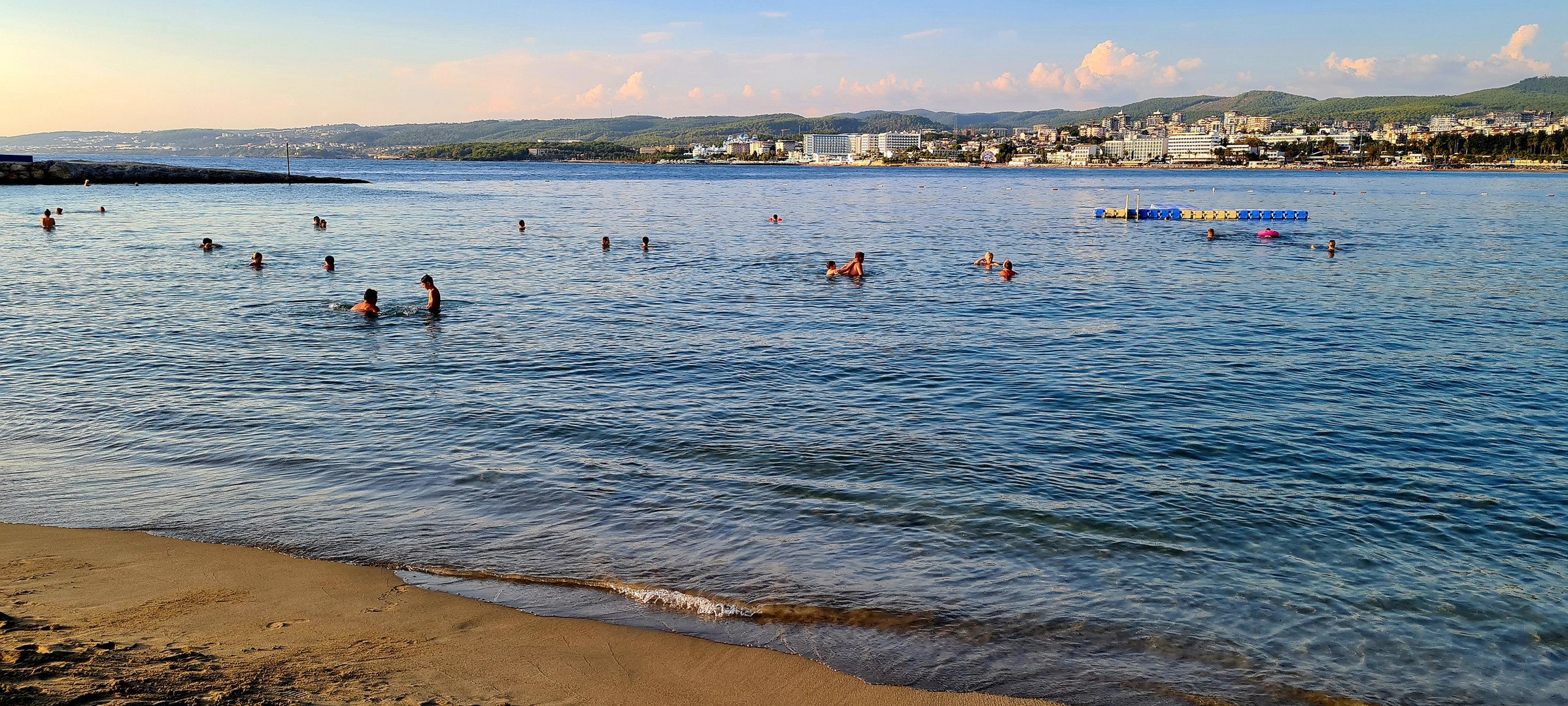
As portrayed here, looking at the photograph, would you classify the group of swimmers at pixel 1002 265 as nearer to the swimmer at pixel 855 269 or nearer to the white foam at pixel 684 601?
the swimmer at pixel 855 269

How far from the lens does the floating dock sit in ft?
195

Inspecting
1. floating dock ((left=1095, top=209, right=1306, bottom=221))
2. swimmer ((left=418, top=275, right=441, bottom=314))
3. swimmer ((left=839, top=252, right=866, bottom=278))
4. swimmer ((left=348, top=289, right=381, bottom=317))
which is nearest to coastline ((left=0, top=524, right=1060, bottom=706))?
swimmer ((left=348, top=289, right=381, bottom=317))

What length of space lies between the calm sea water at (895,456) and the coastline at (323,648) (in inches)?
17.5

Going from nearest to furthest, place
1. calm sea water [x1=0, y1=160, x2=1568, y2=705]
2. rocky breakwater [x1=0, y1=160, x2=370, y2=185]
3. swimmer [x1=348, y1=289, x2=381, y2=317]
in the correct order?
calm sea water [x1=0, y1=160, x2=1568, y2=705] < swimmer [x1=348, y1=289, x2=381, y2=317] < rocky breakwater [x1=0, y1=160, x2=370, y2=185]

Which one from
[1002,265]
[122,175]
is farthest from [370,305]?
[122,175]

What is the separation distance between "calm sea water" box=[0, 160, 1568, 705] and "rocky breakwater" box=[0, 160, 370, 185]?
245 ft

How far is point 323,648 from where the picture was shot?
6.34m

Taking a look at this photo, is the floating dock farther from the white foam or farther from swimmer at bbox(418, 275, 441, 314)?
the white foam

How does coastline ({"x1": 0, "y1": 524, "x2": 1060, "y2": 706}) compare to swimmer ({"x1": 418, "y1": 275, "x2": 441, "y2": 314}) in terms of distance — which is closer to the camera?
coastline ({"x1": 0, "y1": 524, "x2": 1060, "y2": 706})

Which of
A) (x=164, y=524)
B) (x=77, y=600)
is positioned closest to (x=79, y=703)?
(x=77, y=600)

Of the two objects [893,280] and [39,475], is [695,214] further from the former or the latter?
[39,475]

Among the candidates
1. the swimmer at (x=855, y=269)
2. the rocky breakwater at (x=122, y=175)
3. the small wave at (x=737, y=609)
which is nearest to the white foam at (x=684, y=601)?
the small wave at (x=737, y=609)

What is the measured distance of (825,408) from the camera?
14570 mm

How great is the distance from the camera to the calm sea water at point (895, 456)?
7.63 m
